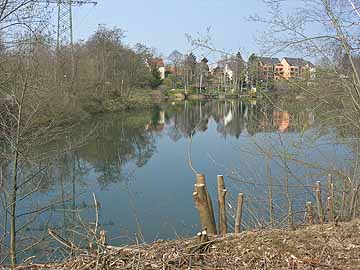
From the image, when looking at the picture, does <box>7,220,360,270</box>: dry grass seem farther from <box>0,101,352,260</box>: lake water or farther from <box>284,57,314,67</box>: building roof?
<box>284,57,314,67</box>: building roof

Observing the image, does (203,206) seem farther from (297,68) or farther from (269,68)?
(297,68)

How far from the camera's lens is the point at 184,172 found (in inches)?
476

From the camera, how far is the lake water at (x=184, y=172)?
576 centimetres

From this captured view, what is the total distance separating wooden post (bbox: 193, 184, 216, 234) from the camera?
12.1 feet

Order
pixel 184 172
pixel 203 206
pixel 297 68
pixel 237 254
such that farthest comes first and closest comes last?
pixel 184 172
pixel 297 68
pixel 203 206
pixel 237 254

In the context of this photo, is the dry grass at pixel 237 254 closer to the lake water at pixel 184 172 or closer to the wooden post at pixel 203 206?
the wooden post at pixel 203 206

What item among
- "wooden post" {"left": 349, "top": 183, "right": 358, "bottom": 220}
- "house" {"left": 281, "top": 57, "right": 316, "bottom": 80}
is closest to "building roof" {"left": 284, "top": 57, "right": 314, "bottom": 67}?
"house" {"left": 281, "top": 57, "right": 316, "bottom": 80}

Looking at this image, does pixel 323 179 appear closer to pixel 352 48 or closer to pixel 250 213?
pixel 250 213

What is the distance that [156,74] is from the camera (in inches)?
1923

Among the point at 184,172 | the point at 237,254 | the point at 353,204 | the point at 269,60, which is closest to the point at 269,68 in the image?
the point at 269,60

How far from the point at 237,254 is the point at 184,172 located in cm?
923

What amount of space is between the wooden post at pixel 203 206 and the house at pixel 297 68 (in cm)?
204

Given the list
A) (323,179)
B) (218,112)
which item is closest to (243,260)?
(323,179)

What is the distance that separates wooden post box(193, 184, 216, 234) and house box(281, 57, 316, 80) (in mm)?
2039
